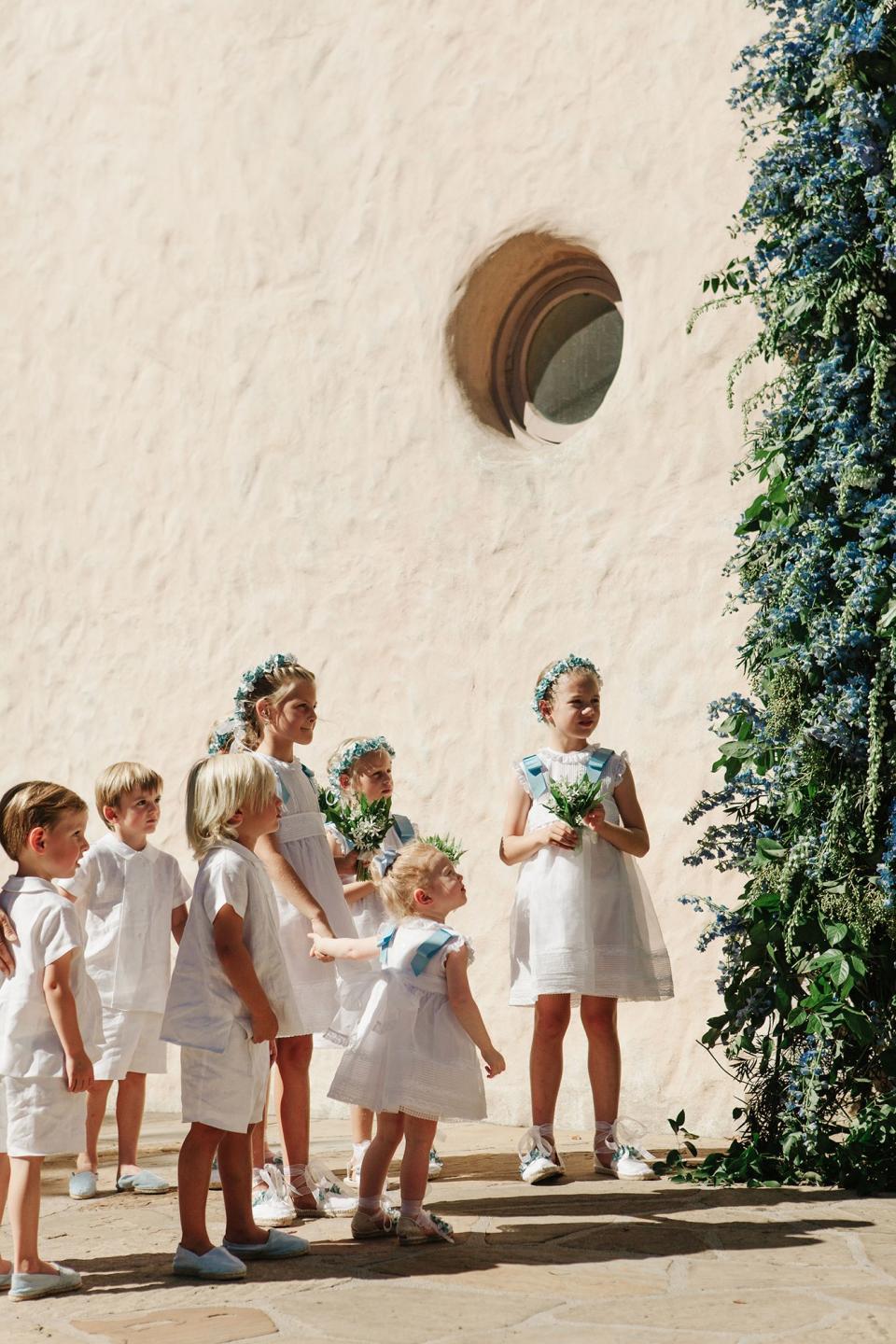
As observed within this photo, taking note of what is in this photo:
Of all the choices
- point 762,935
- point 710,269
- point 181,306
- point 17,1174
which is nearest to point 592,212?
point 710,269

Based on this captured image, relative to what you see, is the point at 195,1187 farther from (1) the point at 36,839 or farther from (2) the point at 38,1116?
(1) the point at 36,839

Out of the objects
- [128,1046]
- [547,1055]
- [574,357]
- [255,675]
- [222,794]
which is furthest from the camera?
[574,357]

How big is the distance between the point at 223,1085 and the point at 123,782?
150 centimetres

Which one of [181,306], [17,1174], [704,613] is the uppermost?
[181,306]

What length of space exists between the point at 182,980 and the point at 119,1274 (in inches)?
29.5

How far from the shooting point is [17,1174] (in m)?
3.60

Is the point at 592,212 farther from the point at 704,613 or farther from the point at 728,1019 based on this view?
the point at 728,1019

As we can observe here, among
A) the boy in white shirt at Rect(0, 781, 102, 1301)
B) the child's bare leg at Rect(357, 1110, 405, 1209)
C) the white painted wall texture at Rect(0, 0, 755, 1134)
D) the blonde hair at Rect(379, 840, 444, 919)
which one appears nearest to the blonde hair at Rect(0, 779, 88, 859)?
the boy in white shirt at Rect(0, 781, 102, 1301)

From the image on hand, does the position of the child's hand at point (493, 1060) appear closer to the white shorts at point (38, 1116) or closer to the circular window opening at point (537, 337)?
the white shorts at point (38, 1116)

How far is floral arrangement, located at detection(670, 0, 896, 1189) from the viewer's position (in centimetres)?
450

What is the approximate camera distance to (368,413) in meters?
7.28

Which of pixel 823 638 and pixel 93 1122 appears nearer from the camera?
pixel 823 638

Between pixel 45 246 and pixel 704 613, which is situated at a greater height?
pixel 45 246

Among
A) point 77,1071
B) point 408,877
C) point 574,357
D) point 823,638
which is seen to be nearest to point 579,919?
point 408,877
